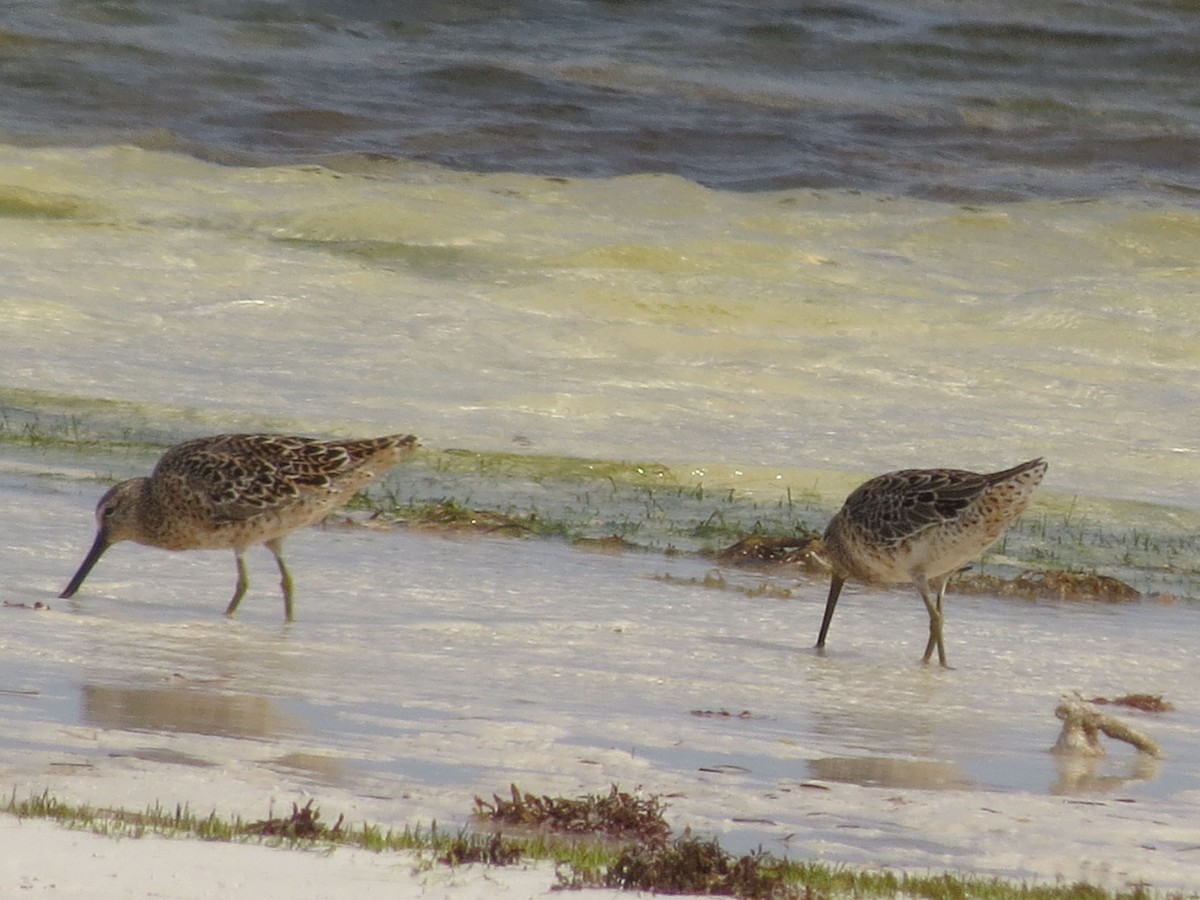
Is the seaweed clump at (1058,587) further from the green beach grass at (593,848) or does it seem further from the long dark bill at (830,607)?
the green beach grass at (593,848)

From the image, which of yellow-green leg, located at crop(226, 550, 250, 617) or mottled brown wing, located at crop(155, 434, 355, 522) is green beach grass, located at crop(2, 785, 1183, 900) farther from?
mottled brown wing, located at crop(155, 434, 355, 522)

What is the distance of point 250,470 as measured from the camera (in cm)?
1034

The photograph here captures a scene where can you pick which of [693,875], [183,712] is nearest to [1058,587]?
[183,712]

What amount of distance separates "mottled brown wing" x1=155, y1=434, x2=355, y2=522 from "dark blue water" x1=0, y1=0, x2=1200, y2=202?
62.9 feet

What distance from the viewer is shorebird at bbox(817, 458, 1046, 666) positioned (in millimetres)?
10133

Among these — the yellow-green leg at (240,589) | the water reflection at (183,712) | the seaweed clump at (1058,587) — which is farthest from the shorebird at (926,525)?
the water reflection at (183,712)

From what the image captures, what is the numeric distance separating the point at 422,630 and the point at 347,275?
13.3 metres

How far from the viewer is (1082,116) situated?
34.9m

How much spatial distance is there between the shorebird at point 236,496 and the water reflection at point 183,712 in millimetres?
2249

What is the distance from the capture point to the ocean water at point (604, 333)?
8.25 metres

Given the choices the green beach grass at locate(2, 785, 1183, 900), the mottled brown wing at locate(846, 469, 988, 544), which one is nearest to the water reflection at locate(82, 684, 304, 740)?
the green beach grass at locate(2, 785, 1183, 900)

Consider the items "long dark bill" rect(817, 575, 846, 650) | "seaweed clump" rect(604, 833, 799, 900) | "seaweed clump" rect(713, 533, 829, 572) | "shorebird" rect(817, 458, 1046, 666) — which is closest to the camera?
"seaweed clump" rect(604, 833, 799, 900)

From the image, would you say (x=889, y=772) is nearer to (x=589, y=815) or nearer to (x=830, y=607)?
(x=589, y=815)

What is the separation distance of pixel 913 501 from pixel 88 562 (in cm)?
372
